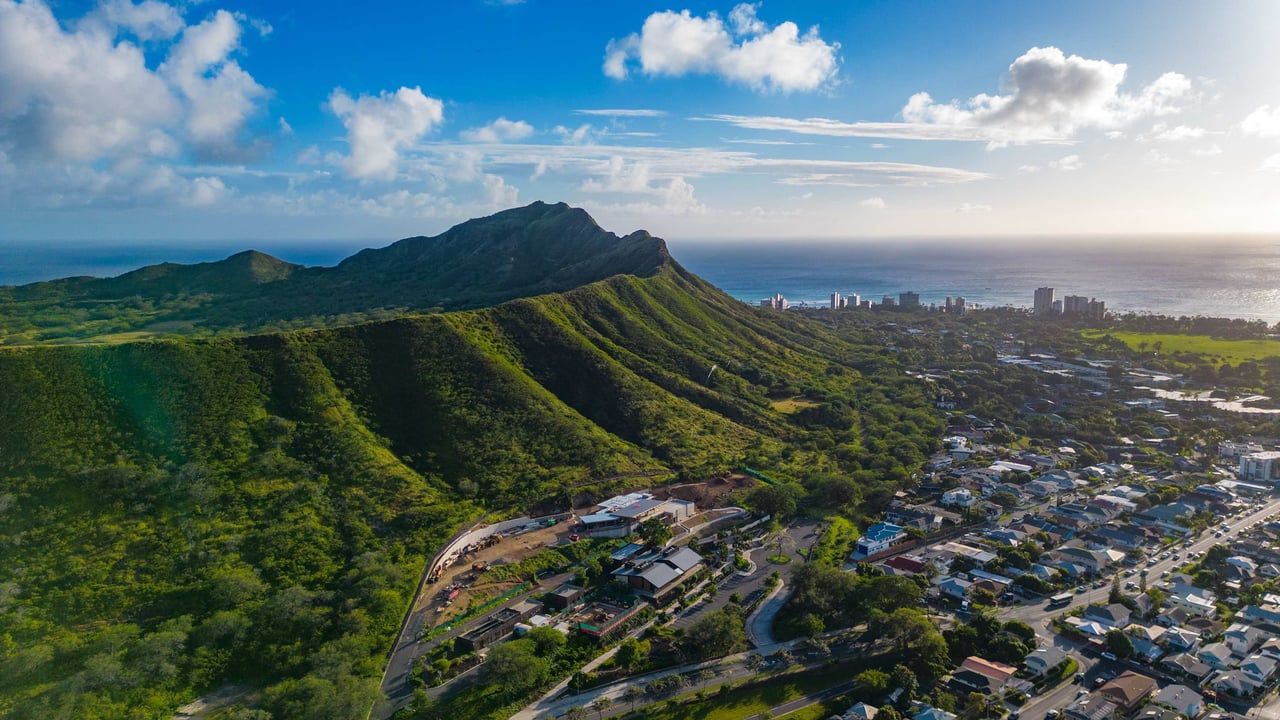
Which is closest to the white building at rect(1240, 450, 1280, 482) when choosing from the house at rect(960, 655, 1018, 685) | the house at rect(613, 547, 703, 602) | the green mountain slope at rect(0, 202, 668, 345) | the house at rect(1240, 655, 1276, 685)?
the house at rect(1240, 655, 1276, 685)

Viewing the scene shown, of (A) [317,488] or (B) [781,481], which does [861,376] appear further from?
(A) [317,488]

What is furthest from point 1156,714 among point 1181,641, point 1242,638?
point 1242,638

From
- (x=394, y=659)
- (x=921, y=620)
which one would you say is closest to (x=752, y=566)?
(x=921, y=620)

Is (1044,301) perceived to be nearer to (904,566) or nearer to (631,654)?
(904,566)

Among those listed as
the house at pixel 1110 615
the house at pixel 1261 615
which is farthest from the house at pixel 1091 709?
the house at pixel 1261 615

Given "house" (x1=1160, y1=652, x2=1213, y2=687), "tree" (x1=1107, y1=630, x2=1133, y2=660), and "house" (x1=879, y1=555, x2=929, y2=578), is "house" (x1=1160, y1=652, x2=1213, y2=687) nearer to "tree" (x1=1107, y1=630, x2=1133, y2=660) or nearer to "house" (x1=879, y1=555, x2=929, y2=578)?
"tree" (x1=1107, y1=630, x2=1133, y2=660)

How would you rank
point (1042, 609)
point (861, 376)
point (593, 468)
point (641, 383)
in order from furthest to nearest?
point (861, 376) < point (641, 383) < point (593, 468) < point (1042, 609)
